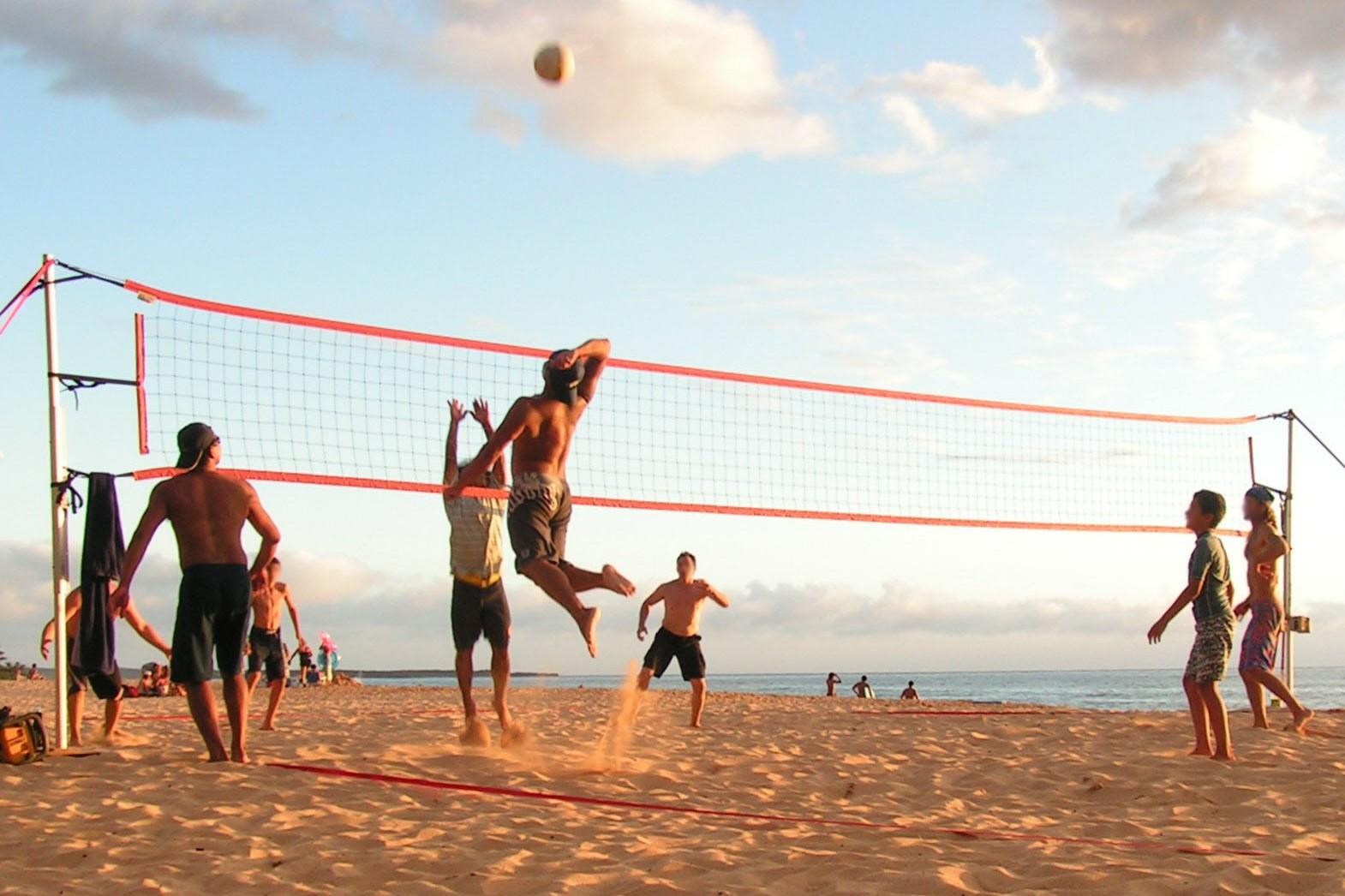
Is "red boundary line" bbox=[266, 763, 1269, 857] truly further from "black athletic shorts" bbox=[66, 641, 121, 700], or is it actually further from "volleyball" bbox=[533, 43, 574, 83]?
"volleyball" bbox=[533, 43, 574, 83]

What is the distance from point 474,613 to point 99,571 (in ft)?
5.76

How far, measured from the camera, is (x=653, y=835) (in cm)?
441

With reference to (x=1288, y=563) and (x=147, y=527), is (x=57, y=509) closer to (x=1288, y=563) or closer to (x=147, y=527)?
(x=147, y=527)

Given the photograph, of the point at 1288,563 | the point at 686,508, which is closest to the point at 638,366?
the point at 686,508

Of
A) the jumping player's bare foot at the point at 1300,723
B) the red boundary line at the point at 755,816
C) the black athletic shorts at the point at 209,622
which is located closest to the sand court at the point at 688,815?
the red boundary line at the point at 755,816

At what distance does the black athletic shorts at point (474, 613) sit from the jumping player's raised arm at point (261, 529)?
1.12 m

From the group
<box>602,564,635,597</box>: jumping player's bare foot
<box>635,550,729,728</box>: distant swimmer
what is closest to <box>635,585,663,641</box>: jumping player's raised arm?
<box>635,550,729,728</box>: distant swimmer

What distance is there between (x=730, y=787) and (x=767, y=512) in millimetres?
2937

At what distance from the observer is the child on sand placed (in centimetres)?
646

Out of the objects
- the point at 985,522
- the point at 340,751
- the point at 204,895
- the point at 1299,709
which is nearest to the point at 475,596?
the point at 340,751

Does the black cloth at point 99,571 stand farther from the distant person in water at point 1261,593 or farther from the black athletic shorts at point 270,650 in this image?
the distant person in water at point 1261,593

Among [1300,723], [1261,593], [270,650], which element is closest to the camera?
[1261,593]

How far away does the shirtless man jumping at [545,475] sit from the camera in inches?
217

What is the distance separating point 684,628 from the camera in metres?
8.61
